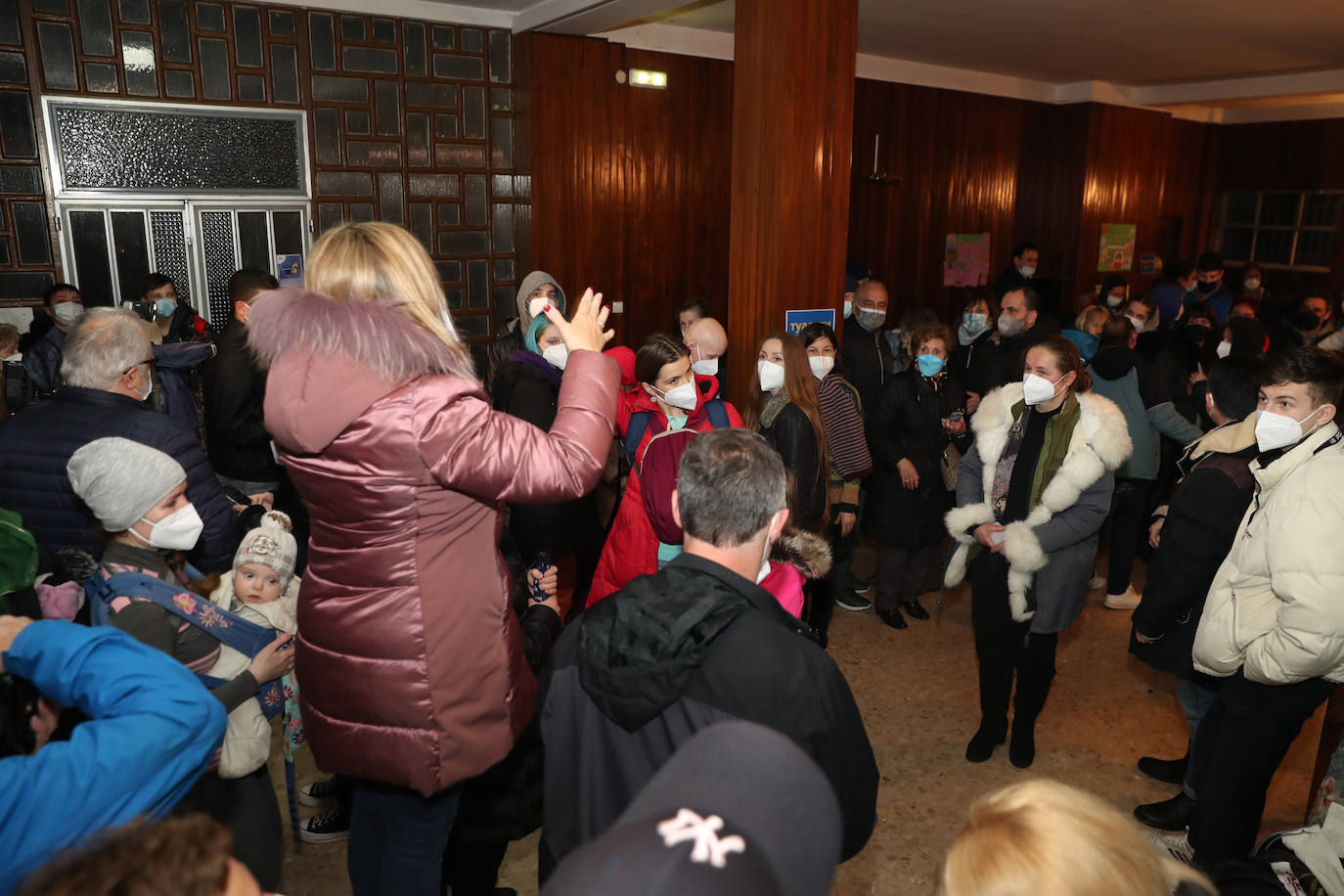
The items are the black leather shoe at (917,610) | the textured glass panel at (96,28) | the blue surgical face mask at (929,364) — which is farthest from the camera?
the textured glass panel at (96,28)

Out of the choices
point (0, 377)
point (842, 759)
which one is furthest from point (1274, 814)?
point (0, 377)

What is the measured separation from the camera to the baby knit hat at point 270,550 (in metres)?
2.47

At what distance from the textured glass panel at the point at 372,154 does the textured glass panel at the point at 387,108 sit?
0.10 m

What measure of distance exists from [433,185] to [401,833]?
6.13 m

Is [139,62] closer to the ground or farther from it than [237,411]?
farther from it

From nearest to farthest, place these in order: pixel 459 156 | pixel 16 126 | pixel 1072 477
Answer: pixel 1072 477 < pixel 16 126 < pixel 459 156

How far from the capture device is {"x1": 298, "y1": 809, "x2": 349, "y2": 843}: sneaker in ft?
9.88

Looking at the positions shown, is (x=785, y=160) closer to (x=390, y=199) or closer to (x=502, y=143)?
(x=502, y=143)

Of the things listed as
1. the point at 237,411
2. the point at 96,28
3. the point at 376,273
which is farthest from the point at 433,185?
the point at 376,273

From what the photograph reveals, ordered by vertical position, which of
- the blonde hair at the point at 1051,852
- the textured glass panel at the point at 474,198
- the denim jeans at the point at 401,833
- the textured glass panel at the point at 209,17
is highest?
the textured glass panel at the point at 209,17

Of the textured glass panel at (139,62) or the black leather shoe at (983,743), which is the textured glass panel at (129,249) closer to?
the textured glass panel at (139,62)

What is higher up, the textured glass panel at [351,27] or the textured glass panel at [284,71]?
the textured glass panel at [351,27]

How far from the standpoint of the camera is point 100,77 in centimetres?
571

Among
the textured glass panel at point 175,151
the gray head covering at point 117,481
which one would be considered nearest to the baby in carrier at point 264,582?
the gray head covering at point 117,481
